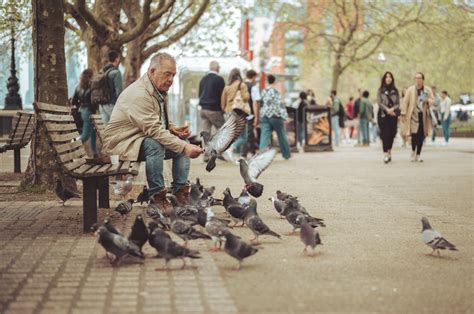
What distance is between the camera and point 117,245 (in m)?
7.41

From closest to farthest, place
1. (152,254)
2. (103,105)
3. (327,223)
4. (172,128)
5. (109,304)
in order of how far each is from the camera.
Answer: (109,304) < (152,254) < (327,223) < (172,128) < (103,105)

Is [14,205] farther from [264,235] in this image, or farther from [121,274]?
[121,274]

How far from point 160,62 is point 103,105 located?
6925 mm

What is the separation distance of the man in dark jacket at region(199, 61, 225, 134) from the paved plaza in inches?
408

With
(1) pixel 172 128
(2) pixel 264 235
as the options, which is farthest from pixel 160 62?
(2) pixel 264 235

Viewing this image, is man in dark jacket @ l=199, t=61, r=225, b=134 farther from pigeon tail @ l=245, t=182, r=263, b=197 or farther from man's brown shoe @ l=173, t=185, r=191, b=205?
man's brown shoe @ l=173, t=185, r=191, b=205

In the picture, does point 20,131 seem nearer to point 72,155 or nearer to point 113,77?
point 113,77

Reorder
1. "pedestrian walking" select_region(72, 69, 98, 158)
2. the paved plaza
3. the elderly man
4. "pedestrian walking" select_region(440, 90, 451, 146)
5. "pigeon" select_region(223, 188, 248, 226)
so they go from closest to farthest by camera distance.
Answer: the paved plaza < "pigeon" select_region(223, 188, 248, 226) < the elderly man < "pedestrian walking" select_region(72, 69, 98, 158) < "pedestrian walking" select_region(440, 90, 451, 146)

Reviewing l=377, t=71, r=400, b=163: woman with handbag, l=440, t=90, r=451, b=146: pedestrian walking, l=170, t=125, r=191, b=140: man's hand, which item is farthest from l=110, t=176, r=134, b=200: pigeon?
l=440, t=90, r=451, b=146: pedestrian walking

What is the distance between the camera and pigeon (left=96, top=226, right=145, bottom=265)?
7.41 m

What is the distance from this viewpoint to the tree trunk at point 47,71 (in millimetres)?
12852

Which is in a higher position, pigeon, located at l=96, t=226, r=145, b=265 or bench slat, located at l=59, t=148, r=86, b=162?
bench slat, located at l=59, t=148, r=86, b=162

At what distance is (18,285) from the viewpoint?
675cm

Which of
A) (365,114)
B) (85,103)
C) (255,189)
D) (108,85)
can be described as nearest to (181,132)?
(255,189)
